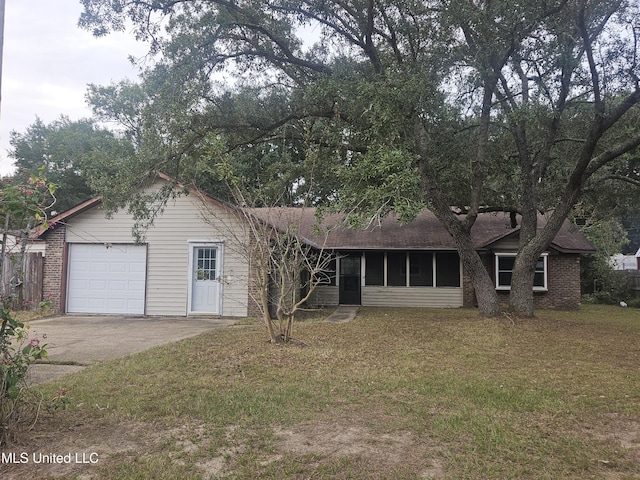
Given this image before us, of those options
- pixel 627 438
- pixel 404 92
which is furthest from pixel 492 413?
pixel 404 92

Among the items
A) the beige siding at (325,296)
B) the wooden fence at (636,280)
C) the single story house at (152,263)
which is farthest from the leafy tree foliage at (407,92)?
the wooden fence at (636,280)

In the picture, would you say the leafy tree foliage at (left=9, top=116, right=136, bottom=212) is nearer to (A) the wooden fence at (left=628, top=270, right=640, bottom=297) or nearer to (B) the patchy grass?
(B) the patchy grass

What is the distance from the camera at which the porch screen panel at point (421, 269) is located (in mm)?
16438

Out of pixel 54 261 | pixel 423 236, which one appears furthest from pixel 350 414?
pixel 423 236

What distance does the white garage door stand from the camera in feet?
42.8

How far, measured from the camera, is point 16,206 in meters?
3.62

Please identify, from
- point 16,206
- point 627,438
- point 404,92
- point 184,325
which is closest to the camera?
point 16,206

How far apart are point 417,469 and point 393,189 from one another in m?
6.36

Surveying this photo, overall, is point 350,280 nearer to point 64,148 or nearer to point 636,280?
point 636,280

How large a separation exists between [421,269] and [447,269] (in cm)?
93

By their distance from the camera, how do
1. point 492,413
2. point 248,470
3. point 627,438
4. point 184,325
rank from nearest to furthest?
point 248,470
point 627,438
point 492,413
point 184,325

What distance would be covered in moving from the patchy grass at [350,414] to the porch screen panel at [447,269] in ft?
27.1

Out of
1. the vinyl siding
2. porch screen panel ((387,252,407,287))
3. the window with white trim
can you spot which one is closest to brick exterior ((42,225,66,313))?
the vinyl siding

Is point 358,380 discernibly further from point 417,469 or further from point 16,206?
point 16,206
